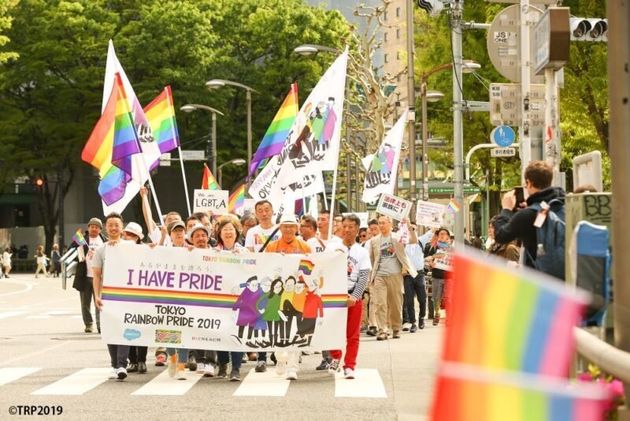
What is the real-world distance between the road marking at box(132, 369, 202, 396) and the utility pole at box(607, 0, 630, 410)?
5886 millimetres

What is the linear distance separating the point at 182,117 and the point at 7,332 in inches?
1852

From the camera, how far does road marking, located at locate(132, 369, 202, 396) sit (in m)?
12.1

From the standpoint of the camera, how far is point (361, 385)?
41.3 ft

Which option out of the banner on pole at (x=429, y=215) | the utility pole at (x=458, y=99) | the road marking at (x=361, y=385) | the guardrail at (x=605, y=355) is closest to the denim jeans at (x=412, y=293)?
the utility pole at (x=458, y=99)

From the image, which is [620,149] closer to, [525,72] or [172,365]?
[172,365]

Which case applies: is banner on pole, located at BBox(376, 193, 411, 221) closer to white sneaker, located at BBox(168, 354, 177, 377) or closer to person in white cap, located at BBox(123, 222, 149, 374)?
person in white cap, located at BBox(123, 222, 149, 374)

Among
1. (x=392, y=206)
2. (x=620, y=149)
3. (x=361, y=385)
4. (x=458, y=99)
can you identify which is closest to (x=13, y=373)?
(x=361, y=385)

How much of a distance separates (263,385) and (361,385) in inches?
36.6

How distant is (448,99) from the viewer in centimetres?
4862

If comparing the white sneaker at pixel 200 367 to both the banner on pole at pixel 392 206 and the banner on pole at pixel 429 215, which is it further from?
the banner on pole at pixel 429 215

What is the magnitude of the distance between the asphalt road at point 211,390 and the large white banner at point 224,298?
427mm

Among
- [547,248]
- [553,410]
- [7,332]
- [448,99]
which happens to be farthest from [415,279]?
[448,99]

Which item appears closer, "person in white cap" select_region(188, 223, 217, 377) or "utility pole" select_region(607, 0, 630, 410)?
"utility pole" select_region(607, 0, 630, 410)

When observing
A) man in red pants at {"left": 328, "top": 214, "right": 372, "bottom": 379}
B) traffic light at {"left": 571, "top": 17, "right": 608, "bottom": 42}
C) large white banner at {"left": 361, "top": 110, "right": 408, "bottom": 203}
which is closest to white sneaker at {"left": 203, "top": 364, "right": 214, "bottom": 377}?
man in red pants at {"left": 328, "top": 214, "right": 372, "bottom": 379}
